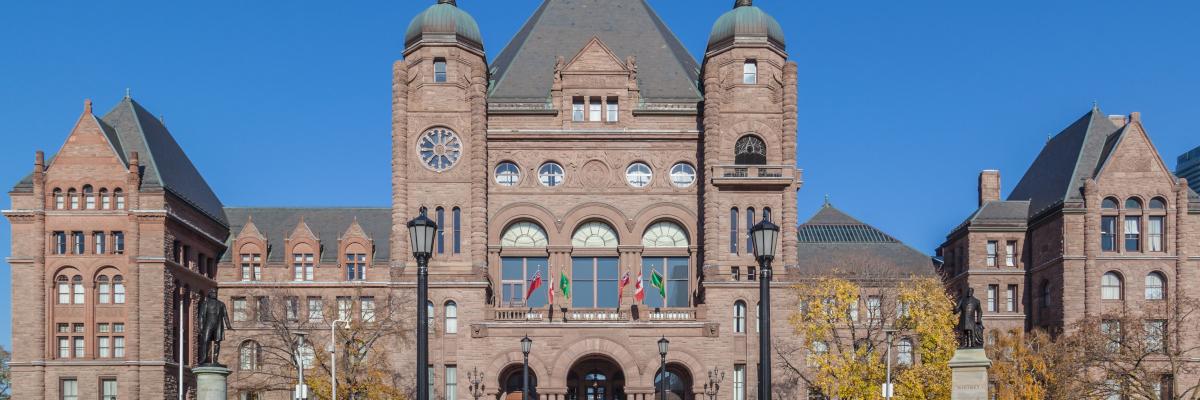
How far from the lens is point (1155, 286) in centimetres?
7869

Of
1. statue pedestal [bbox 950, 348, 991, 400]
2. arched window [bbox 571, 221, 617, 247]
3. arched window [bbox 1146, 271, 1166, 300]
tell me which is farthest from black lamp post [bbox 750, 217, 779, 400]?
arched window [bbox 1146, 271, 1166, 300]

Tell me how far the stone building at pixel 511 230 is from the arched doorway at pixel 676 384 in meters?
0.17

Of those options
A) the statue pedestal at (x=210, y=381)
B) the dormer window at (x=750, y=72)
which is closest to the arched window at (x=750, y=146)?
the dormer window at (x=750, y=72)

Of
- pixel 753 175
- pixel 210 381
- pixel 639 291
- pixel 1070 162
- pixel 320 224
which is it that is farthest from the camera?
pixel 320 224

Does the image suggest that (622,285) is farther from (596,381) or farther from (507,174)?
(507,174)

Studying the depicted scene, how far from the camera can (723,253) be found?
75500 mm

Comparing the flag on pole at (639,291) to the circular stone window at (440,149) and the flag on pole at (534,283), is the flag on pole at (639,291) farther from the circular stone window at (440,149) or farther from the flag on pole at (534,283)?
the circular stone window at (440,149)

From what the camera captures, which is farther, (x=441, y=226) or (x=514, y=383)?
(x=514, y=383)

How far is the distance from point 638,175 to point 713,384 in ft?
44.5

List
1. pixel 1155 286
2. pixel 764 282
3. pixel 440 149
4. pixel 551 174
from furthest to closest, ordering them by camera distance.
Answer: pixel 551 174, pixel 1155 286, pixel 440 149, pixel 764 282

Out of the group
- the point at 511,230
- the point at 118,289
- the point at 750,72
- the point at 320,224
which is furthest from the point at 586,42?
the point at 118,289

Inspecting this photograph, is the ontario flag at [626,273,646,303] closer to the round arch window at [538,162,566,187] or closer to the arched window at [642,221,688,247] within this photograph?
the arched window at [642,221,688,247]

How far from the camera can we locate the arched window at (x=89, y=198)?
76.6m

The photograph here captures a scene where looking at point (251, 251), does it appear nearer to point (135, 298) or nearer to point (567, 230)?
point (135, 298)
